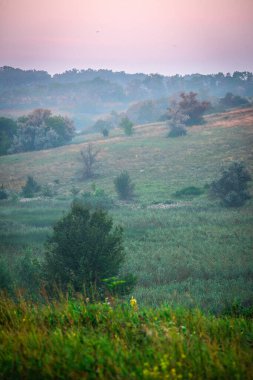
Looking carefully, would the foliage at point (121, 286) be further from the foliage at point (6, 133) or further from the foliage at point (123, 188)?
the foliage at point (6, 133)

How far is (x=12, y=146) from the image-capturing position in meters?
59.6

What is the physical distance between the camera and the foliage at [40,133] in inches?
2304

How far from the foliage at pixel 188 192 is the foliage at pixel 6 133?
39916mm

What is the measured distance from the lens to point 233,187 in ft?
84.0

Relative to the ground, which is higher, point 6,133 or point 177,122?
point 6,133

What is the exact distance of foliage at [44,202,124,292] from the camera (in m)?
9.48

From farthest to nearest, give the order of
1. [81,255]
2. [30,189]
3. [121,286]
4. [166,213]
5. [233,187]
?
[30,189], [233,187], [166,213], [81,255], [121,286]

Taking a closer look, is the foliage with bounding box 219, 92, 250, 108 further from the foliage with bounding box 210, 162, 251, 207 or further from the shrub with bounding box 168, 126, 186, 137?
Result: the foliage with bounding box 210, 162, 251, 207

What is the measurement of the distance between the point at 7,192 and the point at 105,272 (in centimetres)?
2617

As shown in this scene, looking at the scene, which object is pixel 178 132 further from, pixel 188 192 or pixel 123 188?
pixel 123 188

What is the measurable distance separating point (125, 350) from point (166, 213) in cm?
1917

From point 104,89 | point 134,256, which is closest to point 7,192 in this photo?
point 134,256

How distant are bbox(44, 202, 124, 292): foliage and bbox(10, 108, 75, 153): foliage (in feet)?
163

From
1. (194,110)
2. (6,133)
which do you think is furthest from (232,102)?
(6,133)
